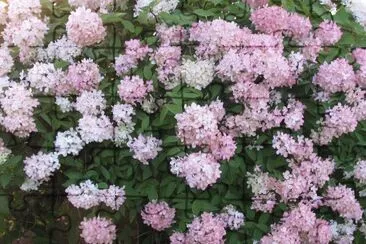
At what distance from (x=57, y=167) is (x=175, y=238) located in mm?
454

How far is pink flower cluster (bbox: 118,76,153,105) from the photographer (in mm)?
2498

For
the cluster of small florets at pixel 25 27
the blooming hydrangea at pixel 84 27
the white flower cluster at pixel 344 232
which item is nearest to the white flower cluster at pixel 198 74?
the blooming hydrangea at pixel 84 27

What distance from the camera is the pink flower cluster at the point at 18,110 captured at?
2494 mm

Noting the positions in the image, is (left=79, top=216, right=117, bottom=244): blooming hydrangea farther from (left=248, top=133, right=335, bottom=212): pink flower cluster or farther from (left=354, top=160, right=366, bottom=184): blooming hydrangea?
(left=354, top=160, right=366, bottom=184): blooming hydrangea

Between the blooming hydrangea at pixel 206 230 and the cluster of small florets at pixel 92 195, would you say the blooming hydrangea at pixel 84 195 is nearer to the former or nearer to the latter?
the cluster of small florets at pixel 92 195

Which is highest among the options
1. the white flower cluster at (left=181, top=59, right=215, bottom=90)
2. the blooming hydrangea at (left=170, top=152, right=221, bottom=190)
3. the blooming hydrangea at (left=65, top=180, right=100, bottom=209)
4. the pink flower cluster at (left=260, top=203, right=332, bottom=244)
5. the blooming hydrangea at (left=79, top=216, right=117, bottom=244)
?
the white flower cluster at (left=181, top=59, right=215, bottom=90)

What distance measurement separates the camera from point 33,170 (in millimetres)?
2486

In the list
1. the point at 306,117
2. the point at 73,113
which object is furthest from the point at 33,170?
the point at 306,117

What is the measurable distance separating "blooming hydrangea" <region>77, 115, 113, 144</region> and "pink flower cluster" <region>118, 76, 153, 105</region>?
98mm

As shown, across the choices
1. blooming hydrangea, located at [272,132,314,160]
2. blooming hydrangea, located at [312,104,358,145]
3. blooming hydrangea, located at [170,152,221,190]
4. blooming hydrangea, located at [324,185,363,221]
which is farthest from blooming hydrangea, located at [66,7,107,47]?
blooming hydrangea, located at [324,185,363,221]

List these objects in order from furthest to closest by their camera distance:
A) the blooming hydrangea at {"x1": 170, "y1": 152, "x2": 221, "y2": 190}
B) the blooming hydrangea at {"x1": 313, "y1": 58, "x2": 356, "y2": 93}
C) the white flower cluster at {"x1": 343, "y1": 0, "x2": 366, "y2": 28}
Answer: the white flower cluster at {"x1": 343, "y1": 0, "x2": 366, "y2": 28} → the blooming hydrangea at {"x1": 313, "y1": 58, "x2": 356, "y2": 93} → the blooming hydrangea at {"x1": 170, "y1": 152, "x2": 221, "y2": 190}

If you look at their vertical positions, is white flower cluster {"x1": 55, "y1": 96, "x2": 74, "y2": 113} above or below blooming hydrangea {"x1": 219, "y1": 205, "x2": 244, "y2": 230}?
above

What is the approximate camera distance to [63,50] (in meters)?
2.65

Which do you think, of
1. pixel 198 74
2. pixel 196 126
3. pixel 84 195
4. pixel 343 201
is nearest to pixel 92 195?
pixel 84 195
